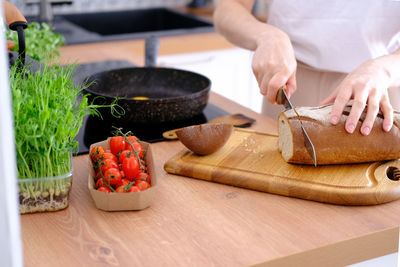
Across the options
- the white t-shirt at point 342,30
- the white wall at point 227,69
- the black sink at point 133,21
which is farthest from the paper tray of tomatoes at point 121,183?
the black sink at point 133,21

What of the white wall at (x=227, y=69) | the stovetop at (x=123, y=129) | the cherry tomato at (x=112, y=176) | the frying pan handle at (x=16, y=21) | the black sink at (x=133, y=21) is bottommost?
the white wall at (x=227, y=69)

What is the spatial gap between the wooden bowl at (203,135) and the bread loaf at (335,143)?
142 millimetres

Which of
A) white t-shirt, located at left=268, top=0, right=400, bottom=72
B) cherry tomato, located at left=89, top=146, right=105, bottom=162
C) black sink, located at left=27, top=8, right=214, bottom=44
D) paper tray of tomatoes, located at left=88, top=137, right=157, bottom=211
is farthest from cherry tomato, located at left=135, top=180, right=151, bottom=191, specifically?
black sink, located at left=27, top=8, right=214, bottom=44

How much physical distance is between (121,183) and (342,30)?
85cm

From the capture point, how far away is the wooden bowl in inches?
42.3

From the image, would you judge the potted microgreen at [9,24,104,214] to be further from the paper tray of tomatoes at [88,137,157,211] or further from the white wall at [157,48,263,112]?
the white wall at [157,48,263,112]

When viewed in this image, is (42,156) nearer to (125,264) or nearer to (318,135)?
(125,264)

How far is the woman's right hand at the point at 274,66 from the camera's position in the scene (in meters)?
1.16

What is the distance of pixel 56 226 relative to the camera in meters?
0.88

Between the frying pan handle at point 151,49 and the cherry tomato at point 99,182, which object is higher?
the frying pan handle at point 151,49

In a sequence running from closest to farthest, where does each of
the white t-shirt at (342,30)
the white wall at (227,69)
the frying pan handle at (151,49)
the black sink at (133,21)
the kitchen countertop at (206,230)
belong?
the kitchen countertop at (206,230), the white t-shirt at (342,30), the frying pan handle at (151,49), the white wall at (227,69), the black sink at (133,21)

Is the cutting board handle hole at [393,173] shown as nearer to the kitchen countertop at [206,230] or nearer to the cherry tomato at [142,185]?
Answer: the kitchen countertop at [206,230]

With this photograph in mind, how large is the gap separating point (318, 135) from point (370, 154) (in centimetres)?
11

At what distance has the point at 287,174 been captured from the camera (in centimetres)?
103
